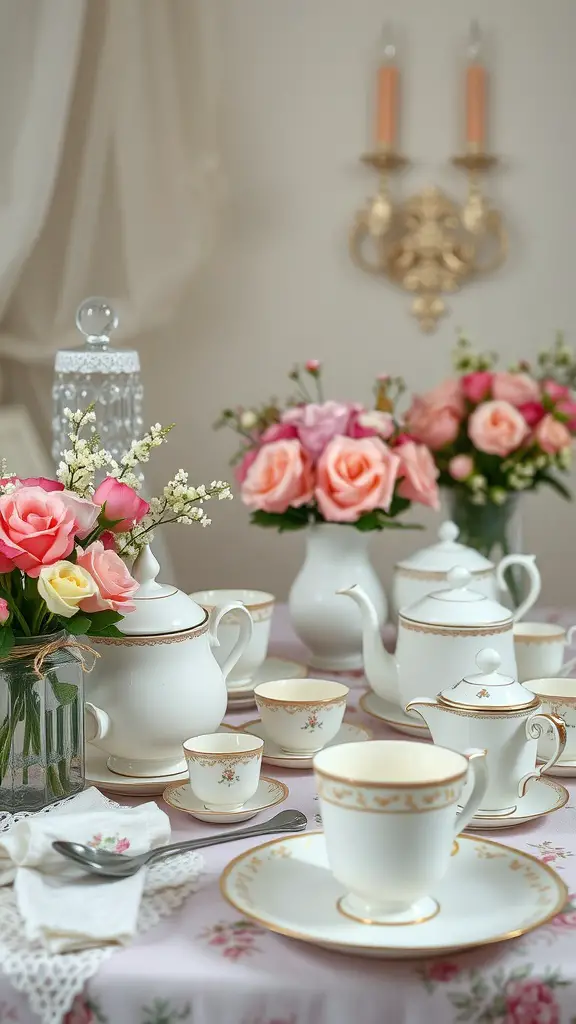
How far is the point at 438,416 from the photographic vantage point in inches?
68.6

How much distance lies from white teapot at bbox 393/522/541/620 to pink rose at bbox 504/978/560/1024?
2.40 feet

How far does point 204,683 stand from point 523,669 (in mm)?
481

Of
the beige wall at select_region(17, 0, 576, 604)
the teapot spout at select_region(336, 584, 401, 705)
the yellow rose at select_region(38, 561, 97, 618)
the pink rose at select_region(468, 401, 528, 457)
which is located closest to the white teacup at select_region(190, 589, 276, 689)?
the teapot spout at select_region(336, 584, 401, 705)

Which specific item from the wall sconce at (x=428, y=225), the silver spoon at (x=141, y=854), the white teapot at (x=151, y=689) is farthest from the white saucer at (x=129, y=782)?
the wall sconce at (x=428, y=225)

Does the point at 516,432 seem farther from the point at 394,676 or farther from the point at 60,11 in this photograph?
the point at 60,11

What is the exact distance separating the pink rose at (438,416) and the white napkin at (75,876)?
90 centimetres

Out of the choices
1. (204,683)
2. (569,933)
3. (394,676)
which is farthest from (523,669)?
(569,933)

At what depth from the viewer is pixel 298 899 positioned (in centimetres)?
82

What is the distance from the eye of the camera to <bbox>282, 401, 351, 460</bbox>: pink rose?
1547 millimetres

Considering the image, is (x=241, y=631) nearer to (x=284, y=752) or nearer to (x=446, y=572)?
(x=284, y=752)

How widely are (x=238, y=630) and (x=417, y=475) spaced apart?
0.38 metres

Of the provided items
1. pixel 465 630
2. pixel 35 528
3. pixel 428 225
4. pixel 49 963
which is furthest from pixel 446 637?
pixel 428 225

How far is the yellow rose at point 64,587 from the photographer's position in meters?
0.93

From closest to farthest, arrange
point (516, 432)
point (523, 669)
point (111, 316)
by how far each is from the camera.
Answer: point (523, 669) < point (111, 316) < point (516, 432)
